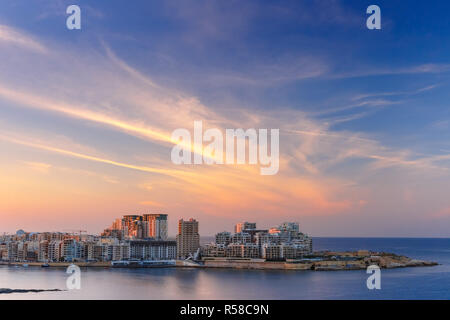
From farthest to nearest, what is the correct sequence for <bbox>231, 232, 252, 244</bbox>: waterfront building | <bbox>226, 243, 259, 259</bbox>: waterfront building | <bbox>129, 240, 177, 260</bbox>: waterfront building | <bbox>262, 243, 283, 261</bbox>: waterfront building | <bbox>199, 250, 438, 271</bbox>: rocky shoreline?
<bbox>231, 232, 252, 244</bbox>: waterfront building
<bbox>129, 240, 177, 260</bbox>: waterfront building
<bbox>226, 243, 259, 259</bbox>: waterfront building
<bbox>262, 243, 283, 261</bbox>: waterfront building
<bbox>199, 250, 438, 271</bbox>: rocky shoreline

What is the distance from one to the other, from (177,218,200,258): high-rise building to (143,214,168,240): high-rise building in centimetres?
535

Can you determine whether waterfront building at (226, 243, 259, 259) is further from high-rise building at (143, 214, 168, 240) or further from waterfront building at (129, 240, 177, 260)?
high-rise building at (143, 214, 168, 240)

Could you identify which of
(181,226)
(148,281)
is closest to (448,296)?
(148,281)

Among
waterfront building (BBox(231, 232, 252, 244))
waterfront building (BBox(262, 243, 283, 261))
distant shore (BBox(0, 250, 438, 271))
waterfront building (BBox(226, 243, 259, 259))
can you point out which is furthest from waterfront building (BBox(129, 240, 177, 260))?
waterfront building (BBox(262, 243, 283, 261))

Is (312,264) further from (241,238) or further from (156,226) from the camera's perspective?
(156,226)

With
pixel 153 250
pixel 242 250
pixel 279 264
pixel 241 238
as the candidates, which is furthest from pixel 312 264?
pixel 153 250

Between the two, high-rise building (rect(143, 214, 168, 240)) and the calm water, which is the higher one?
high-rise building (rect(143, 214, 168, 240))

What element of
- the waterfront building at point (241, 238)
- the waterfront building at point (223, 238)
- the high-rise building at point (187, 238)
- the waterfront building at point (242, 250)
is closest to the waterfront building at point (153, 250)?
the high-rise building at point (187, 238)

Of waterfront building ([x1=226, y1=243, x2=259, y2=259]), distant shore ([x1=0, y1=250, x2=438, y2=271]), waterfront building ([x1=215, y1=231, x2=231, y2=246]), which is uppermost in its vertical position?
waterfront building ([x1=215, y1=231, x2=231, y2=246])

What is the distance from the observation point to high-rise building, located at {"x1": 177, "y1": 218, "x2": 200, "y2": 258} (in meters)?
25.3

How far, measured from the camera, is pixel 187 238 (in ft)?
83.6

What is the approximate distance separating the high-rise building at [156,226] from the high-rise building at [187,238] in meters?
5.35

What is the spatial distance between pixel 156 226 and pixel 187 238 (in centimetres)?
584
